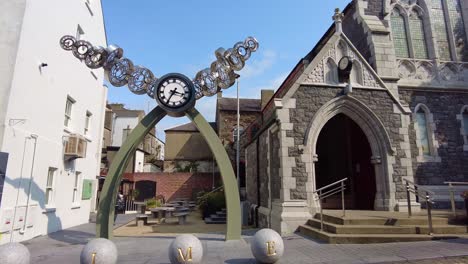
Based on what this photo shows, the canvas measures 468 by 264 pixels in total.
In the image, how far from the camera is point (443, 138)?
12.1 metres

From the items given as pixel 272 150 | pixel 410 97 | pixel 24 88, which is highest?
pixel 410 97

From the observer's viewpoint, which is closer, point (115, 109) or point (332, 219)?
point (332, 219)

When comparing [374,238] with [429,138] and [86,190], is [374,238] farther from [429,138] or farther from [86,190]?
[86,190]

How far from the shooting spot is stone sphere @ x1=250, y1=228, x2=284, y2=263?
216 inches

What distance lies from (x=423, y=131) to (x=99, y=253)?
12.6m

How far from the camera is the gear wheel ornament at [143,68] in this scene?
29.0ft

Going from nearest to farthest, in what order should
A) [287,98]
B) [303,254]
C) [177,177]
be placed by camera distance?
[303,254], [287,98], [177,177]

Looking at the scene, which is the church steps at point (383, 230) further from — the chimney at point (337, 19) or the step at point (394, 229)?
the chimney at point (337, 19)

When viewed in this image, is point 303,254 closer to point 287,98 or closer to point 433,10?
point 287,98

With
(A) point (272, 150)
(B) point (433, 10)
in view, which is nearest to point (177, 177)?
(A) point (272, 150)

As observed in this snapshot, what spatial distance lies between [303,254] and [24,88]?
29.4ft

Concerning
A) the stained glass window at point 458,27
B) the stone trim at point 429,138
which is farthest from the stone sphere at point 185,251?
the stained glass window at point 458,27

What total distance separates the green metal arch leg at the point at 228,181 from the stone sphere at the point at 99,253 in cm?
404

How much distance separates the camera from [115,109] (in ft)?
118
